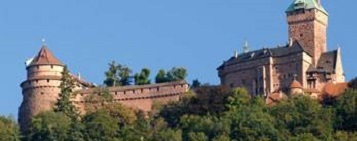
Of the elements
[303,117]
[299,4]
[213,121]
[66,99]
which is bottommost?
[213,121]

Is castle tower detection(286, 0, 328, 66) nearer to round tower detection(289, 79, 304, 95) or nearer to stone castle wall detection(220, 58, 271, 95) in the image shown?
stone castle wall detection(220, 58, 271, 95)

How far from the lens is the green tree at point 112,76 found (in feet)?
477

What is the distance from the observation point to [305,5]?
144 meters

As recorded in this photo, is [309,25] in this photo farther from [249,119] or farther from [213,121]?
[249,119]

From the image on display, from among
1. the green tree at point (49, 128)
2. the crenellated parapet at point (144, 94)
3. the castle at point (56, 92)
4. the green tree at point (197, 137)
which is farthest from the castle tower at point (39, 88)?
the green tree at point (197, 137)

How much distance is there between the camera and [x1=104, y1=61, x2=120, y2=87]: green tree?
145250mm

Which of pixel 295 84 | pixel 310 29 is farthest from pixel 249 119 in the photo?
pixel 310 29

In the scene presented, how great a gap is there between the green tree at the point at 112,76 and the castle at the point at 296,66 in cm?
633

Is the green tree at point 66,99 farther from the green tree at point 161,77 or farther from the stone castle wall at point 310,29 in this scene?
the stone castle wall at point 310,29

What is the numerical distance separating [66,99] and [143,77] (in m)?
8.52

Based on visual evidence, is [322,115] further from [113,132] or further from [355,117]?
[113,132]

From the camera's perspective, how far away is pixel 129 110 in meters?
136

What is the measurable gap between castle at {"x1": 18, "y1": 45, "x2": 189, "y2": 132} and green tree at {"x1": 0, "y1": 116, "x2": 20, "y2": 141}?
1362mm

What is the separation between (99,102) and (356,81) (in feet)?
46.5
